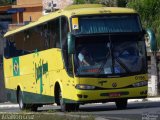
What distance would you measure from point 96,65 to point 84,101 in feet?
4.16

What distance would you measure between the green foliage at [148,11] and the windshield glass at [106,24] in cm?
1750

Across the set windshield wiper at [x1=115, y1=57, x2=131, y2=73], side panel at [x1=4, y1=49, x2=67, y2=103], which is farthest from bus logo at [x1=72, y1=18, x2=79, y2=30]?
windshield wiper at [x1=115, y1=57, x2=131, y2=73]

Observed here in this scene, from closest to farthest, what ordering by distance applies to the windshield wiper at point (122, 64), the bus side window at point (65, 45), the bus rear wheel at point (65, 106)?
the windshield wiper at point (122, 64) < the bus side window at point (65, 45) < the bus rear wheel at point (65, 106)

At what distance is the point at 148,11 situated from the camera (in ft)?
135

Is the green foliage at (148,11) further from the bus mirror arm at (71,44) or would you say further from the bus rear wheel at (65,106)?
the bus mirror arm at (71,44)

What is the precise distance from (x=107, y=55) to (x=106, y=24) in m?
1.14

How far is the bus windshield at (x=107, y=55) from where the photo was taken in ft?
72.9

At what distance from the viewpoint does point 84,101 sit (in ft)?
73.8

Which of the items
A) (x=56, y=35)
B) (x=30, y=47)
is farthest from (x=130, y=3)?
(x=56, y=35)

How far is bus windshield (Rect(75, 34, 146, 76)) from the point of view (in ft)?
72.9

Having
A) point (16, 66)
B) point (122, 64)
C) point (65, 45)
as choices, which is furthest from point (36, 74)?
point (122, 64)

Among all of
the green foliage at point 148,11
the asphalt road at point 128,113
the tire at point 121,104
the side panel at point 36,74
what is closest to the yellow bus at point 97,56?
the side panel at point 36,74

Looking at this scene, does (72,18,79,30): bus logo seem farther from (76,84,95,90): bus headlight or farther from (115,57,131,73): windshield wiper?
(76,84,95,90): bus headlight

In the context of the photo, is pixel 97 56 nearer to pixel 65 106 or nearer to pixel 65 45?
pixel 65 45
